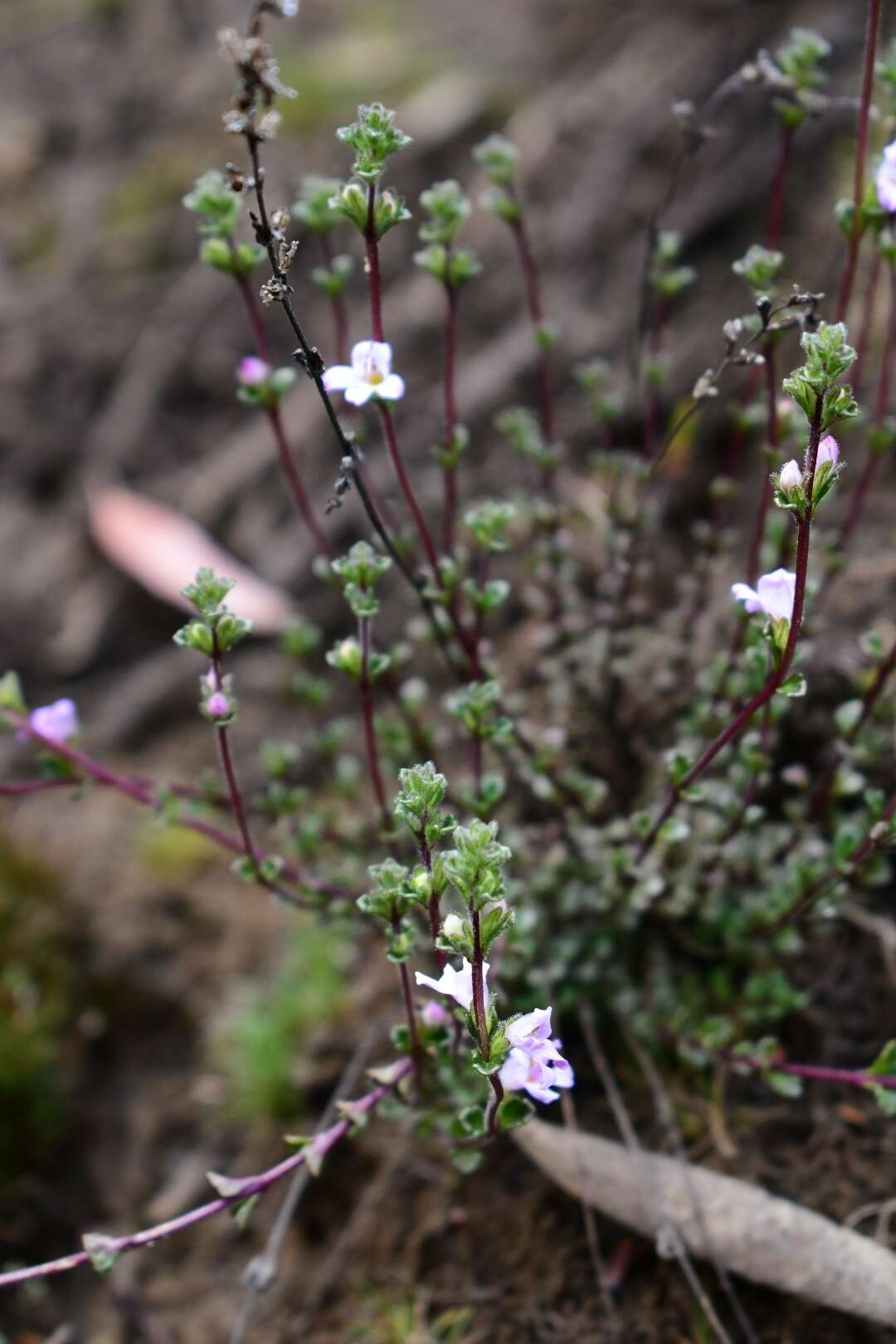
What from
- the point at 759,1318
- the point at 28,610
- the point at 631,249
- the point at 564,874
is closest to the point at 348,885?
the point at 564,874

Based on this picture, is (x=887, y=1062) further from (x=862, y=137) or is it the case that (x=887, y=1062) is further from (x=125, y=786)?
(x=862, y=137)

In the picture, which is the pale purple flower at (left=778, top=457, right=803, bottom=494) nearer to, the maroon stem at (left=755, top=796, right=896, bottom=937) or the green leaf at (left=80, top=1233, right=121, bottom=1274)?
the maroon stem at (left=755, top=796, right=896, bottom=937)

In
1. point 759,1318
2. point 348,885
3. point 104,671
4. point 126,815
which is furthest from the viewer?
point 104,671

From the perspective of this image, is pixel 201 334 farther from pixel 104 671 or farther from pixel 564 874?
pixel 564 874

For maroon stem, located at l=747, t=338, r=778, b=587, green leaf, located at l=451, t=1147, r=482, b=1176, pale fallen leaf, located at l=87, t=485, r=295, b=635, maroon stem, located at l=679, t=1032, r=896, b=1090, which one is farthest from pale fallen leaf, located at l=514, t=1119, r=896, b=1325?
pale fallen leaf, located at l=87, t=485, r=295, b=635

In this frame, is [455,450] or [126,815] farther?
[126,815]

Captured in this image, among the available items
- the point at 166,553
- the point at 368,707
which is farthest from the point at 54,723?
the point at 166,553

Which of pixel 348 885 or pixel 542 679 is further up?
pixel 542 679
